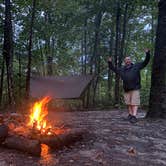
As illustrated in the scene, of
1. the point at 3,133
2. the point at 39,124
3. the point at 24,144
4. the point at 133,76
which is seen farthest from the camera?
the point at 133,76

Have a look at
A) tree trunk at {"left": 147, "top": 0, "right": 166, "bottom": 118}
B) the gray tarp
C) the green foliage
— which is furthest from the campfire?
the green foliage

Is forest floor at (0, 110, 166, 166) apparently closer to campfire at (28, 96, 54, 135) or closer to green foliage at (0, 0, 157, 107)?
campfire at (28, 96, 54, 135)

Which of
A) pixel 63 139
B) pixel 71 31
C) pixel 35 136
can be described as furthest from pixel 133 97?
pixel 71 31

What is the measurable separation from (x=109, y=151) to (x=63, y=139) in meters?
0.74

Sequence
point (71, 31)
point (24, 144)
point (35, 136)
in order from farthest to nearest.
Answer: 1. point (71, 31)
2. point (35, 136)
3. point (24, 144)

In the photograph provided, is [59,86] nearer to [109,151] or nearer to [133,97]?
[133,97]

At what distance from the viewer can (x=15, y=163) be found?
4348mm

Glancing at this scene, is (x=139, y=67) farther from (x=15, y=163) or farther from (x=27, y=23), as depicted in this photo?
(x=27, y=23)

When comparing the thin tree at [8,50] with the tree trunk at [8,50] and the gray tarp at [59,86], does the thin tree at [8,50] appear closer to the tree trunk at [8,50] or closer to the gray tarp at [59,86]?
the tree trunk at [8,50]

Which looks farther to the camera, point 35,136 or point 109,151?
point 109,151

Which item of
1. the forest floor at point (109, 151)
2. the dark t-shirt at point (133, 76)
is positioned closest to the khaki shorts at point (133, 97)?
the dark t-shirt at point (133, 76)

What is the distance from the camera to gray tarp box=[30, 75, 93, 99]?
39.3ft

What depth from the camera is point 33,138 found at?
4.93m

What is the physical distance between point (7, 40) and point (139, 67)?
548 centimetres
